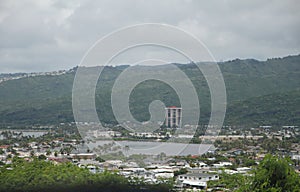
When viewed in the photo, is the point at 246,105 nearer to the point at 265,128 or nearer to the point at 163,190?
the point at 265,128

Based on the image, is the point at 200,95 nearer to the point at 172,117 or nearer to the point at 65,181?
the point at 172,117

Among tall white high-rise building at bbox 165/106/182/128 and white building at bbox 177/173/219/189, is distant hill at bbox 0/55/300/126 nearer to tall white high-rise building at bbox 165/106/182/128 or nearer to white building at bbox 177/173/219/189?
tall white high-rise building at bbox 165/106/182/128

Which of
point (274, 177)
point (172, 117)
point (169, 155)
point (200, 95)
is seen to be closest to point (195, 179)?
point (169, 155)

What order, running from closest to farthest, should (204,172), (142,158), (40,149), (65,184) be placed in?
(65,184) < (204,172) < (142,158) < (40,149)

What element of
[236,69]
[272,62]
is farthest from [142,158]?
[272,62]

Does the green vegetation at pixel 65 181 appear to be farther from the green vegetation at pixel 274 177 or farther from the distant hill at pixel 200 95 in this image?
the distant hill at pixel 200 95

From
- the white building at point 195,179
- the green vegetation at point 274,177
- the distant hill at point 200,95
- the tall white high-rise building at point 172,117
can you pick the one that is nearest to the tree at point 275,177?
the green vegetation at point 274,177
